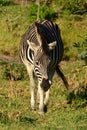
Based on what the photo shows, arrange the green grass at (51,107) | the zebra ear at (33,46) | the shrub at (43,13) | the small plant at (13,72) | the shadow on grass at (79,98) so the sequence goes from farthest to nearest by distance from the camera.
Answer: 1. the shrub at (43,13)
2. the small plant at (13,72)
3. the shadow on grass at (79,98)
4. the zebra ear at (33,46)
5. the green grass at (51,107)

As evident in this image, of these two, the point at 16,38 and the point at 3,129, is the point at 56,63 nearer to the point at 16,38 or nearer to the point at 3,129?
the point at 3,129

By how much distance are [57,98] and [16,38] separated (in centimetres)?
773

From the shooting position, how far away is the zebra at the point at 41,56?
29.4 ft

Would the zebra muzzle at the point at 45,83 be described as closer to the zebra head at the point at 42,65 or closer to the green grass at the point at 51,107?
the zebra head at the point at 42,65

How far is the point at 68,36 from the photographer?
17.8 m

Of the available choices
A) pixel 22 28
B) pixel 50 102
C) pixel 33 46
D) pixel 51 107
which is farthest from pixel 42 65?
pixel 22 28

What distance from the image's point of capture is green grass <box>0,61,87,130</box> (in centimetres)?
830

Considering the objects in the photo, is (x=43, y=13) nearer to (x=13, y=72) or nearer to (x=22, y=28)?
(x=22, y=28)

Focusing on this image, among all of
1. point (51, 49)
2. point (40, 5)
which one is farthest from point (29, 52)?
point (40, 5)

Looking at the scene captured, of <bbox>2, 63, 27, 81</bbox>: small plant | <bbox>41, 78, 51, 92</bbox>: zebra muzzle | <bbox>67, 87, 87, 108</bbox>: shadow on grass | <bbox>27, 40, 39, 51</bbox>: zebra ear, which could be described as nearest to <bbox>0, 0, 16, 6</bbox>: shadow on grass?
<bbox>2, 63, 27, 81</bbox>: small plant

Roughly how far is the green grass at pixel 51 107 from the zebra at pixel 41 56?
12.0 inches

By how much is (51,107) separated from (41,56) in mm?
1258

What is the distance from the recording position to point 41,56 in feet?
29.5

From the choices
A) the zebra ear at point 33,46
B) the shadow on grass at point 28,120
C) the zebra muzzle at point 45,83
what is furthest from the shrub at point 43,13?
the shadow on grass at point 28,120
